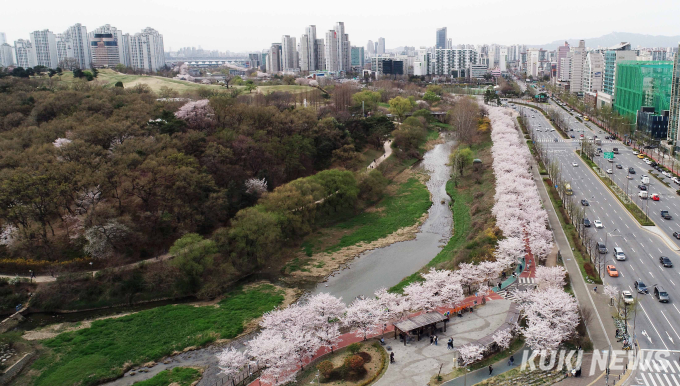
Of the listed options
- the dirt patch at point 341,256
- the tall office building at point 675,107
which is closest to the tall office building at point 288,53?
the tall office building at point 675,107

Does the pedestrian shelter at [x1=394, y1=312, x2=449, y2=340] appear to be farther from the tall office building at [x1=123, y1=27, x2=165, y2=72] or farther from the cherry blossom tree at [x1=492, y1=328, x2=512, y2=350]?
the tall office building at [x1=123, y1=27, x2=165, y2=72]

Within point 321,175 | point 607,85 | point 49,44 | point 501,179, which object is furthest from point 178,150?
point 49,44

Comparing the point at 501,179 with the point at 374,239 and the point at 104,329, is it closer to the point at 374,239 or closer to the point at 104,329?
the point at 374,239

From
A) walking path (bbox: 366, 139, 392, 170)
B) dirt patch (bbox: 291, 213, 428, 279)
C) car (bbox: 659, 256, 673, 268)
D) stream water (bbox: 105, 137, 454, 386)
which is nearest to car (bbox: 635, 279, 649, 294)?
car (bbox: 659, 256, 673, 268)

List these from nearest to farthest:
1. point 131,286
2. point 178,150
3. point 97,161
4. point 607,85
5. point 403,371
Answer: point 403,371 < point 131,286 < point 97,161 < point 178,150 < point 607,85

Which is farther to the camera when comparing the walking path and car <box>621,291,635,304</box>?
the walking path
